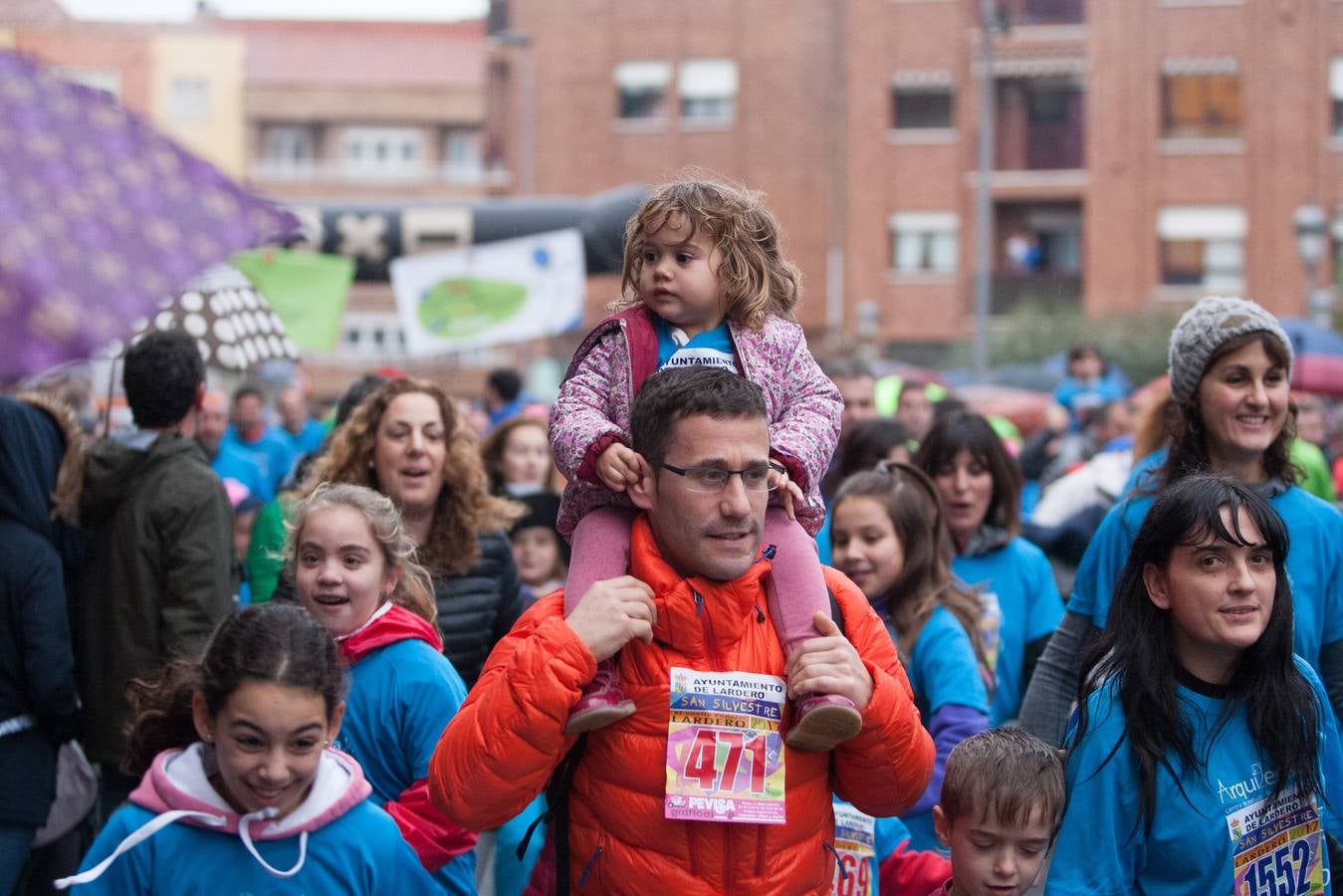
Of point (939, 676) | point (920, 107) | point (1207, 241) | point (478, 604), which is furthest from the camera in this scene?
point (920, 107)

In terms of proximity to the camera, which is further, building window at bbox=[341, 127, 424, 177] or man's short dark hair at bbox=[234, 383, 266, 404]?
building window at bbox=[341, 127, 424, 177]

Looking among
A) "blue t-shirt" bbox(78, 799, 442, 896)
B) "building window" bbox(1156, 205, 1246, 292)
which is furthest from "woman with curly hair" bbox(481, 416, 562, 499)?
"building window" bbox(1156, 205, 1246, 292)

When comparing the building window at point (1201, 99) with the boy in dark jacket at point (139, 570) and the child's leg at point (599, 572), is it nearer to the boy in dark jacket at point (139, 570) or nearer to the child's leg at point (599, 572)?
the boy in dark jacket at point (139, 570)

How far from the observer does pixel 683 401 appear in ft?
10.7

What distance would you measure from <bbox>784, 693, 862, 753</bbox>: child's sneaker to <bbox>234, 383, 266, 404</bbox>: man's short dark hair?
9.44 meters

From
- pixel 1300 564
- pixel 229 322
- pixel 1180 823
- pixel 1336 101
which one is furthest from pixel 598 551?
pixel 1336 101

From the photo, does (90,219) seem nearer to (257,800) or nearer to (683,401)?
(683,401)

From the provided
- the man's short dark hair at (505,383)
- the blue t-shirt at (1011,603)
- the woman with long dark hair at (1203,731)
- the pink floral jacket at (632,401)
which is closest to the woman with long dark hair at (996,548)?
the blue t-shirt at (1011,603)

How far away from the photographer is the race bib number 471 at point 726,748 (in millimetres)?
3186

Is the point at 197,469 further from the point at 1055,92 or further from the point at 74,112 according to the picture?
the point at 1055,92

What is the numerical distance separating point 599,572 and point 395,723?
1.11 metres

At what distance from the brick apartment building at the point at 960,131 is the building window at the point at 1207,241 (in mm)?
51

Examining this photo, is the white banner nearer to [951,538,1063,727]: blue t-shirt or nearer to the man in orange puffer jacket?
[951,538,1063,727]: blue t-shirt

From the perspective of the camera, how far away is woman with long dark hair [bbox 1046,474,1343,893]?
3568 mm
